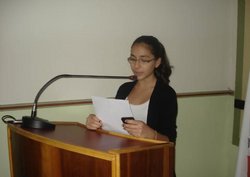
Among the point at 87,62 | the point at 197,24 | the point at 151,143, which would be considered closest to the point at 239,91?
the point at 197,24

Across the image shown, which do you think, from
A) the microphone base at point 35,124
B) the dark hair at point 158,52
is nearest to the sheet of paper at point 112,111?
the microphone base at point 35,124

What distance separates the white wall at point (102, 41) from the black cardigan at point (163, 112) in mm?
667

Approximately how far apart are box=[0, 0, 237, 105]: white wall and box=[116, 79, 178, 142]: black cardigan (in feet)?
2.19

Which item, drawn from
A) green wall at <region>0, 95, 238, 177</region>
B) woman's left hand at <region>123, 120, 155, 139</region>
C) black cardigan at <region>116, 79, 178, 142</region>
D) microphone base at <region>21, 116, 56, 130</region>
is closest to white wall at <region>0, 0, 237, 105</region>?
green wall at <region>0, 95, 238, 177</region>

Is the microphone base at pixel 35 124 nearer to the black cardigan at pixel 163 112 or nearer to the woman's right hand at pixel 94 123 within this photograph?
the woman's right hand at pixel 94 123

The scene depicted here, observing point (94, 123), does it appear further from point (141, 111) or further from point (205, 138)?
point (205, 138)

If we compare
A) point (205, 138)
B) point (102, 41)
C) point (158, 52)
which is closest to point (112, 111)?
point (158, 52)

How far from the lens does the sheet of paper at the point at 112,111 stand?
127 cm

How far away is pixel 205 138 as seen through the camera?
264 cm

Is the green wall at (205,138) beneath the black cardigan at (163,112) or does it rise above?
beneath

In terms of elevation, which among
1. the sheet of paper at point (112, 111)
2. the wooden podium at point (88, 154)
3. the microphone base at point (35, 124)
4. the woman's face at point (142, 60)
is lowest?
the wooden podium at point (88, 154)

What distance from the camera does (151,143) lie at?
112 centimetres

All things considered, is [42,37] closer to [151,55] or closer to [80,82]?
[80,82]

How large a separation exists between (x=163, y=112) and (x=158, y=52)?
38 centimetres
